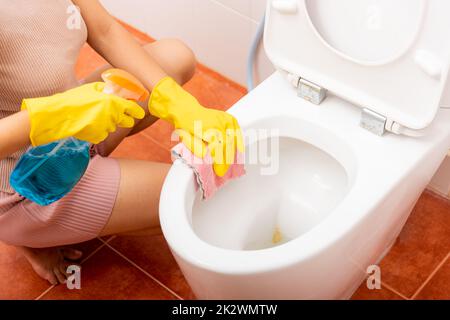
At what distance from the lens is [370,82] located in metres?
0.92

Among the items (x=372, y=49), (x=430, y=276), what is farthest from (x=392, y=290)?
(x=372, y=49)

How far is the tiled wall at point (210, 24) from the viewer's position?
138 cm

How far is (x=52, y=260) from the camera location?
4.03 ft

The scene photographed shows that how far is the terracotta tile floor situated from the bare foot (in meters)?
0.03

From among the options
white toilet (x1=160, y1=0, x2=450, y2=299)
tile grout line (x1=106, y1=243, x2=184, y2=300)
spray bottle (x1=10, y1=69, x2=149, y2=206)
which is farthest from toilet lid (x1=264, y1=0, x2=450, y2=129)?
tile grout line (x1=106, y1=243, x2=184, y2=300)

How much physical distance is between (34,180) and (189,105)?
0.28 meters

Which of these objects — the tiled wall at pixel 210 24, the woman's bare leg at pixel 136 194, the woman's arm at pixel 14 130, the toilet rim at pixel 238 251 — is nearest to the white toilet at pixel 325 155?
the toilet rim at pixel 238 251

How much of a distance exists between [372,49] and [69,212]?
1.87 ft

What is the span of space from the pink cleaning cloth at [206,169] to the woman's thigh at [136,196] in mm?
117

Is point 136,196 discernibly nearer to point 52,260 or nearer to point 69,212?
point 69,212

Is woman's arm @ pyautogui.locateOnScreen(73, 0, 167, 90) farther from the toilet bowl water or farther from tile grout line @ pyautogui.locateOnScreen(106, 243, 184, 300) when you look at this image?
tile grout line @ pyautogui.locateOnScreen(106, 243, 184, 300)

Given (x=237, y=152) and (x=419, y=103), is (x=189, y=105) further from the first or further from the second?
(x=419, y=103)
